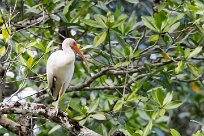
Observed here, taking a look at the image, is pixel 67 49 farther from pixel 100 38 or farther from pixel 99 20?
pixel 100 38

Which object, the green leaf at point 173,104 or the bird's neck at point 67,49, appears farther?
the green leaf at point 173,104

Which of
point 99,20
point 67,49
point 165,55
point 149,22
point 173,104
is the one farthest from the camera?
point 165,55

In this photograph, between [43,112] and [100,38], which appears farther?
[100,38]

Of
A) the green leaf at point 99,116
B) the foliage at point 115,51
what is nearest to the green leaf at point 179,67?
the foliage at point 115,51

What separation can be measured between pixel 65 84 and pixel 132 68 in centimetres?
64

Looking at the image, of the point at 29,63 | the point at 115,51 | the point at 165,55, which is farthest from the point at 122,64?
the point at 29,63

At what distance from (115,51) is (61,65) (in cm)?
55

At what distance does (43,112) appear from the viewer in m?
2.80

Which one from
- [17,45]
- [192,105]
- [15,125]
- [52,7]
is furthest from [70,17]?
[192,105]

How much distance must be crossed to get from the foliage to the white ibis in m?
0.15

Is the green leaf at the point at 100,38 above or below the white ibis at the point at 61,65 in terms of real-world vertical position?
below

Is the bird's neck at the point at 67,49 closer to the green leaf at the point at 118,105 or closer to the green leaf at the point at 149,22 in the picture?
the green leaf at the point at 118,105

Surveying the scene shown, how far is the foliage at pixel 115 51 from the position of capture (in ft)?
10.2

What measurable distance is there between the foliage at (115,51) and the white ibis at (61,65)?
0.15 metres
